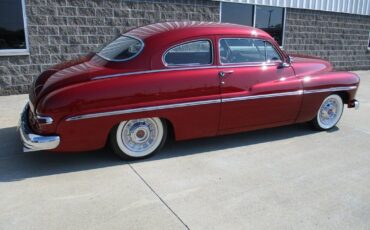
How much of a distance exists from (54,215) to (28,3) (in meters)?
5.38

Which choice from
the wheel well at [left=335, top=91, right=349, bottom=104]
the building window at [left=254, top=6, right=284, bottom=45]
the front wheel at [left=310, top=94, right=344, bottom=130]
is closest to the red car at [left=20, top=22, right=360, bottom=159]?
the front wheel at [left=310, top=94, right=344, bottom=130]

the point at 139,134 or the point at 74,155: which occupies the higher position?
the point at 139,134

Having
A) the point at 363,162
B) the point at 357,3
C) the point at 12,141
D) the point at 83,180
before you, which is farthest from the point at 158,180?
the point at 357,3

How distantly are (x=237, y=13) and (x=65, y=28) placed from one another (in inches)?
188

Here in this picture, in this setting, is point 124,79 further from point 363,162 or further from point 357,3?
point 357,3

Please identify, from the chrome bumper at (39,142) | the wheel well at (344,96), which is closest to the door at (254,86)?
the wheel well at (344,96)

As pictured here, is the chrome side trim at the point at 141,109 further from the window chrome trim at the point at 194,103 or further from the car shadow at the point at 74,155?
the car shadow at the point at 74,155

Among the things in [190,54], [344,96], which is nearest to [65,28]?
[190,54]

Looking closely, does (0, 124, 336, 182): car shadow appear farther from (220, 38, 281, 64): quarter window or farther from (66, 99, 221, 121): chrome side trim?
(220, 38, 281, 64): quarter window

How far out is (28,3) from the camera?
706cm

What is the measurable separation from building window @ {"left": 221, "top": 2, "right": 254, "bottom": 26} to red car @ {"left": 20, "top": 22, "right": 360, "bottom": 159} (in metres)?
4.72

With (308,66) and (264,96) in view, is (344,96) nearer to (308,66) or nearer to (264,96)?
(308,66)

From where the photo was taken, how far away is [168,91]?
4.21 meters

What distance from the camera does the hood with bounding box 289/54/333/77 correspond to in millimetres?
5230
